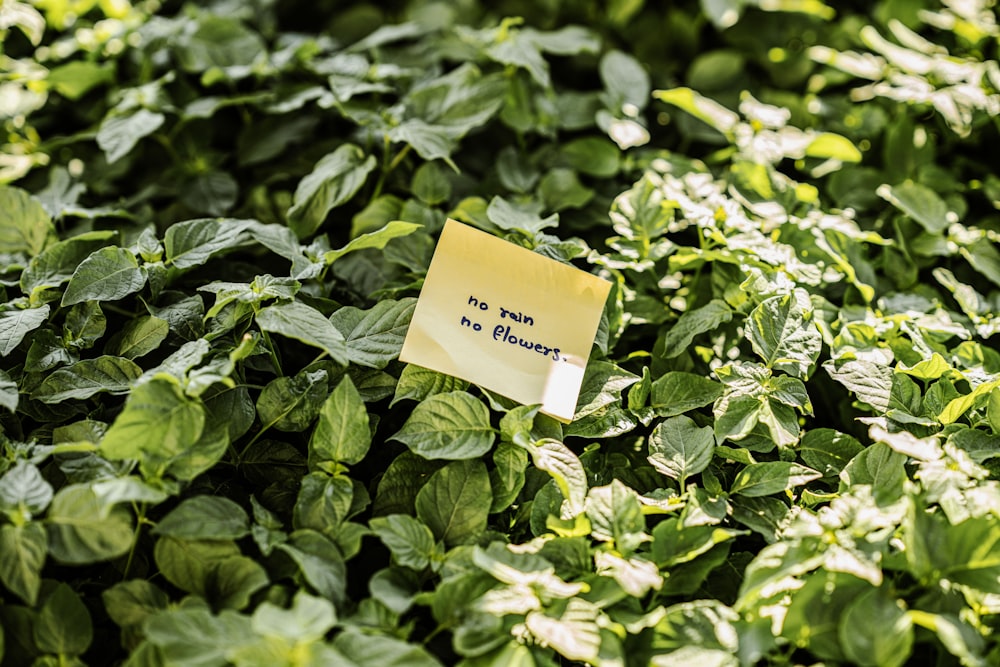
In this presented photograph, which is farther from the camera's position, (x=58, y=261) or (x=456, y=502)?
(x=58, y=261)

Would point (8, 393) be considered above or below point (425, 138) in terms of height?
below

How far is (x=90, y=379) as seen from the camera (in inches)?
34.1

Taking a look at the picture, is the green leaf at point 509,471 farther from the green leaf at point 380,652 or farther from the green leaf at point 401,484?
the green leaf at point 380,652

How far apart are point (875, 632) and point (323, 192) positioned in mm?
844

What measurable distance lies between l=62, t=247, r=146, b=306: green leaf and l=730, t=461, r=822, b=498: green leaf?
0.71 m

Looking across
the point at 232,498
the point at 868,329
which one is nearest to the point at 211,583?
the point at 232,498

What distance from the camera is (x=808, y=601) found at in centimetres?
70

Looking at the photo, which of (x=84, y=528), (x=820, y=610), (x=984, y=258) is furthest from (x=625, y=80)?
(x=84, y=528)

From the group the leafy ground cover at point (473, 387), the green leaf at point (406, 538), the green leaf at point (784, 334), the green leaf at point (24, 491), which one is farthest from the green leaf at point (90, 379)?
the green leaf at point (784, 334)

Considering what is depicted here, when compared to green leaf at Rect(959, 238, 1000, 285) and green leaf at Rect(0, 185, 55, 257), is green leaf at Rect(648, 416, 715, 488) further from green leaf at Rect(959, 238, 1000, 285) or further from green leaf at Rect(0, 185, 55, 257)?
green leaf at Rect(0, 185, 55, 257)

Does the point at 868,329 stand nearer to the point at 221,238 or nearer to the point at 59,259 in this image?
the point at 221,238

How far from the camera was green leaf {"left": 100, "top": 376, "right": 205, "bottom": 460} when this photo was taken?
734mm

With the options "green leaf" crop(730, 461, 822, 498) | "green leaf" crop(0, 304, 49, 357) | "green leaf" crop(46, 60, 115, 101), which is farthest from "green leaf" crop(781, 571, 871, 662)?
"green leaf" crop(46, 60, 115, 101)

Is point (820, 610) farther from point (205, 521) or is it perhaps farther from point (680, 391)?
point (205, 521)
